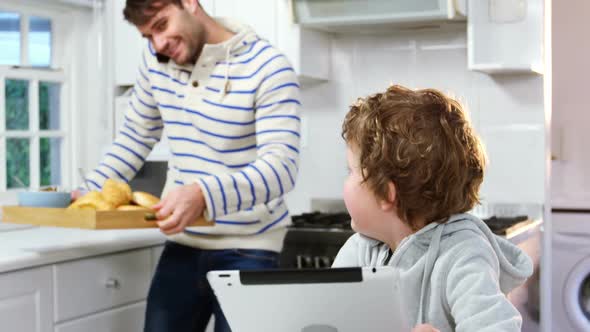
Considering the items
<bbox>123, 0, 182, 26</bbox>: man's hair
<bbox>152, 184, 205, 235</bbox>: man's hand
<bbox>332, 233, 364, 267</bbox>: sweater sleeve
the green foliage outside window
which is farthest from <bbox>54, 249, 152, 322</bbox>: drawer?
<bbox>332, 233, 364, 267</bbox>: sweater sleeve

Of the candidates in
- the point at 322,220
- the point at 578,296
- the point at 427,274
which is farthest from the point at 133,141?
the point at 578,296

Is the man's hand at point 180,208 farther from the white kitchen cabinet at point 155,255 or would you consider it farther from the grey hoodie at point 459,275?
the grey hoodie at point 459,275

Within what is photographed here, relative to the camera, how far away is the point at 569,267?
13.4 feet

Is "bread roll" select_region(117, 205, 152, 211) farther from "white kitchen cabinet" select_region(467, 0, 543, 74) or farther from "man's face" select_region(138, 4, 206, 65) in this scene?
"white kitchen cabinet" select_region(467, 0, 543, 74)

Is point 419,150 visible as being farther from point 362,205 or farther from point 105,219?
point 105,219

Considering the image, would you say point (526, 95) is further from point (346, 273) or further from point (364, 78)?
point (346, 273)

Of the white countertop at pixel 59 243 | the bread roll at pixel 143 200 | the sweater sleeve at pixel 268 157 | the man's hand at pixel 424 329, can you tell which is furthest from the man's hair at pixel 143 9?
the man's hand at pixel 424 329

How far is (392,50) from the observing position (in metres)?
3.42

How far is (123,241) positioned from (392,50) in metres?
1.39

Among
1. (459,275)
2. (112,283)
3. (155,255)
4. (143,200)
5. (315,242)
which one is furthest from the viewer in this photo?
(315,242)

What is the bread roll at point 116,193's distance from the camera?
2176 mm

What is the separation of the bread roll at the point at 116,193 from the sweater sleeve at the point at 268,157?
0.25 m

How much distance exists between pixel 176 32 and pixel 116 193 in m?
0.42

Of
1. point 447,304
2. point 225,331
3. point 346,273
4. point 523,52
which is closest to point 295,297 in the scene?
point 346,273
